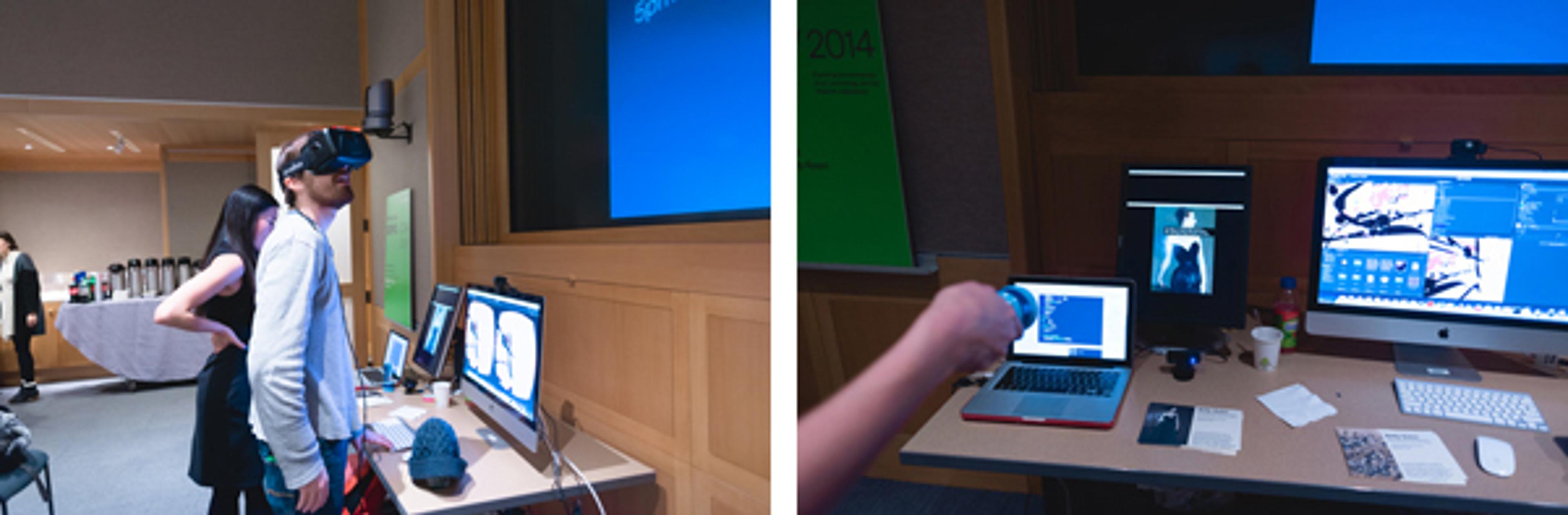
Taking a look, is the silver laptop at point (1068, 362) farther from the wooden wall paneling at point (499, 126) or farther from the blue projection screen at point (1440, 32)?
the wooden wall paneling at point (499, 126)

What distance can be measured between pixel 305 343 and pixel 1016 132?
57.6 inches

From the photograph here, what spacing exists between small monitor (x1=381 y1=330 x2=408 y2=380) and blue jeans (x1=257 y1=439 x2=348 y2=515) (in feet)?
2.53

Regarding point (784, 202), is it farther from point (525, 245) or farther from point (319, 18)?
point (319, 18)

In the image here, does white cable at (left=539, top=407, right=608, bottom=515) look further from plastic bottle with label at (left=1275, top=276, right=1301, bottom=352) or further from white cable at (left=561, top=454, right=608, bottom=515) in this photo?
plastic bottle with label at (left=1275, top=276, right=1301, bottom=352)

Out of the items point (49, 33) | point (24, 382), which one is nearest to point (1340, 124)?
point (49, 33)

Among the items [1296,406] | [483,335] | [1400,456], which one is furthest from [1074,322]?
[483,335]

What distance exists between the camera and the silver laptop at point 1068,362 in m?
1.16

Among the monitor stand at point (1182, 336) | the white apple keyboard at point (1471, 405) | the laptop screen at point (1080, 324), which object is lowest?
the white apple keyboard at point (1471, 405)

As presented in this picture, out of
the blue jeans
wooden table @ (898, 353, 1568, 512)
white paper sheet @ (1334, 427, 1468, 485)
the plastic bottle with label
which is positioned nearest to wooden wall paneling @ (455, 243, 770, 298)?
wooden table @ (898, 353, 1568, 512)

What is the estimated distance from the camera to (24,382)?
5.43 feet

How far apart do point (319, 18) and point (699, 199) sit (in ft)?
3.42

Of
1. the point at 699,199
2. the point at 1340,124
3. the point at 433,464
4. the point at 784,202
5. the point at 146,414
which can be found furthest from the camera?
the point at 146,414

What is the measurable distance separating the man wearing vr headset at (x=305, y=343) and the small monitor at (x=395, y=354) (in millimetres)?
718

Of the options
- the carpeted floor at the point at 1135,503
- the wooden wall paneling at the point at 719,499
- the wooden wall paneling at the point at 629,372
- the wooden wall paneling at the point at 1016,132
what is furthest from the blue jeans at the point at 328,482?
the wooden wall paneling at the point at 1016,132
